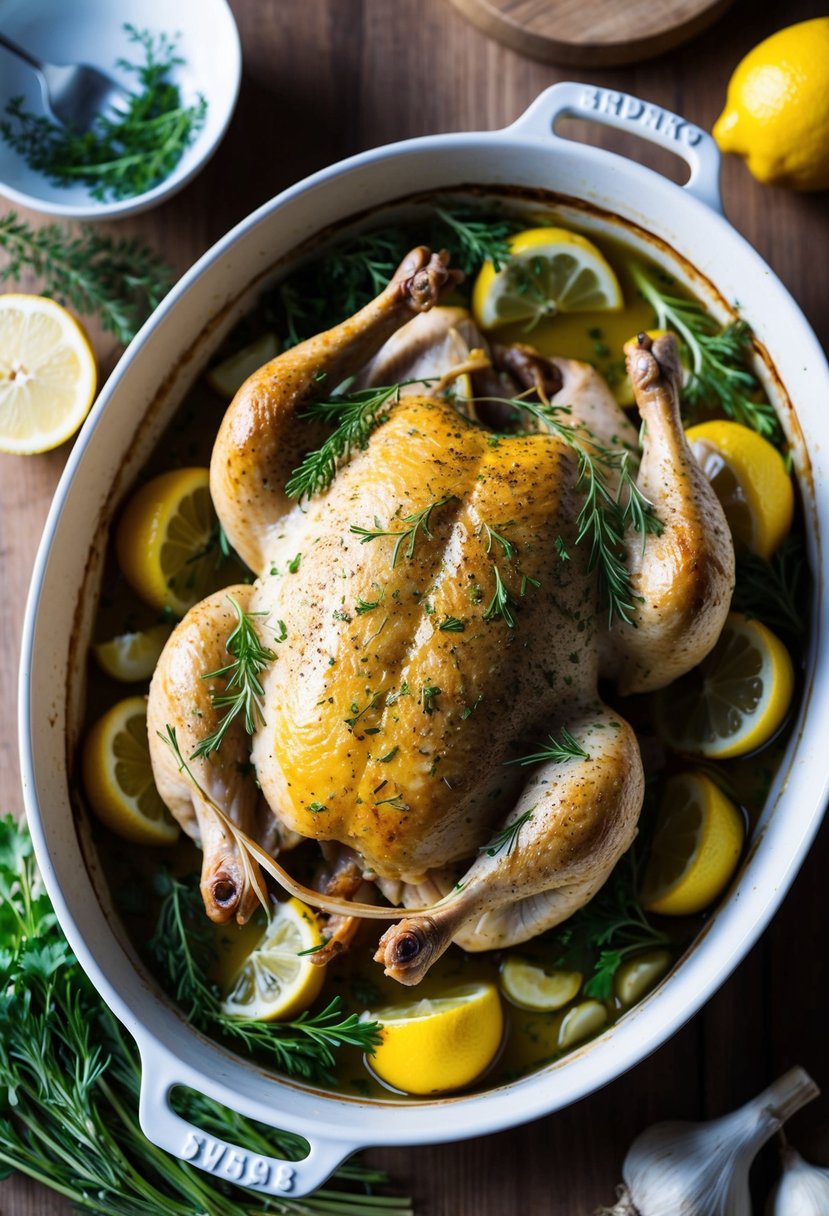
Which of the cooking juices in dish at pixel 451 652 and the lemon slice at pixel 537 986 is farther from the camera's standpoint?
the lemon slice at pixel 537 986

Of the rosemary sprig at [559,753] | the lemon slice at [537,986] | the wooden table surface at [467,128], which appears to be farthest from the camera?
the wooden table surface at [467,128]

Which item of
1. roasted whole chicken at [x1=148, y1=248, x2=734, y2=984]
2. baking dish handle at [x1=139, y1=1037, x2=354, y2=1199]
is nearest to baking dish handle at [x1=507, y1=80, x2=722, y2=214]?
roasted whole chicken at [x1=148, y1=248, x2=734, y2=984]

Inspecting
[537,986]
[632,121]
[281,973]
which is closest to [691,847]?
[537,986]

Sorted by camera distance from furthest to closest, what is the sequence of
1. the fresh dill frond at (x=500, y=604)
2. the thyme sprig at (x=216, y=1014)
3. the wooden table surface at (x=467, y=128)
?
the wooden table surface at (x=467, y=128), the thyme sprig at (x=216, y=1014), the fresh dill frond at (x=500, y=604)

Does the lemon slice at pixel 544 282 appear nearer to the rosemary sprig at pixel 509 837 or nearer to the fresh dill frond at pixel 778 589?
the fresh dill frond at pixel 778 589

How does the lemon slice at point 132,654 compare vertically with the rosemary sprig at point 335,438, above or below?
below

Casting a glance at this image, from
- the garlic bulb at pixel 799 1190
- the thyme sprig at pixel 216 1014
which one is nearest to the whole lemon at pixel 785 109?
the thyme sprig at pixel 216 1014

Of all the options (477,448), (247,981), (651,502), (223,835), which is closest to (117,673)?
(223,835)

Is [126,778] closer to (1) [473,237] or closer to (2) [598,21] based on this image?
(1) [473,237]
